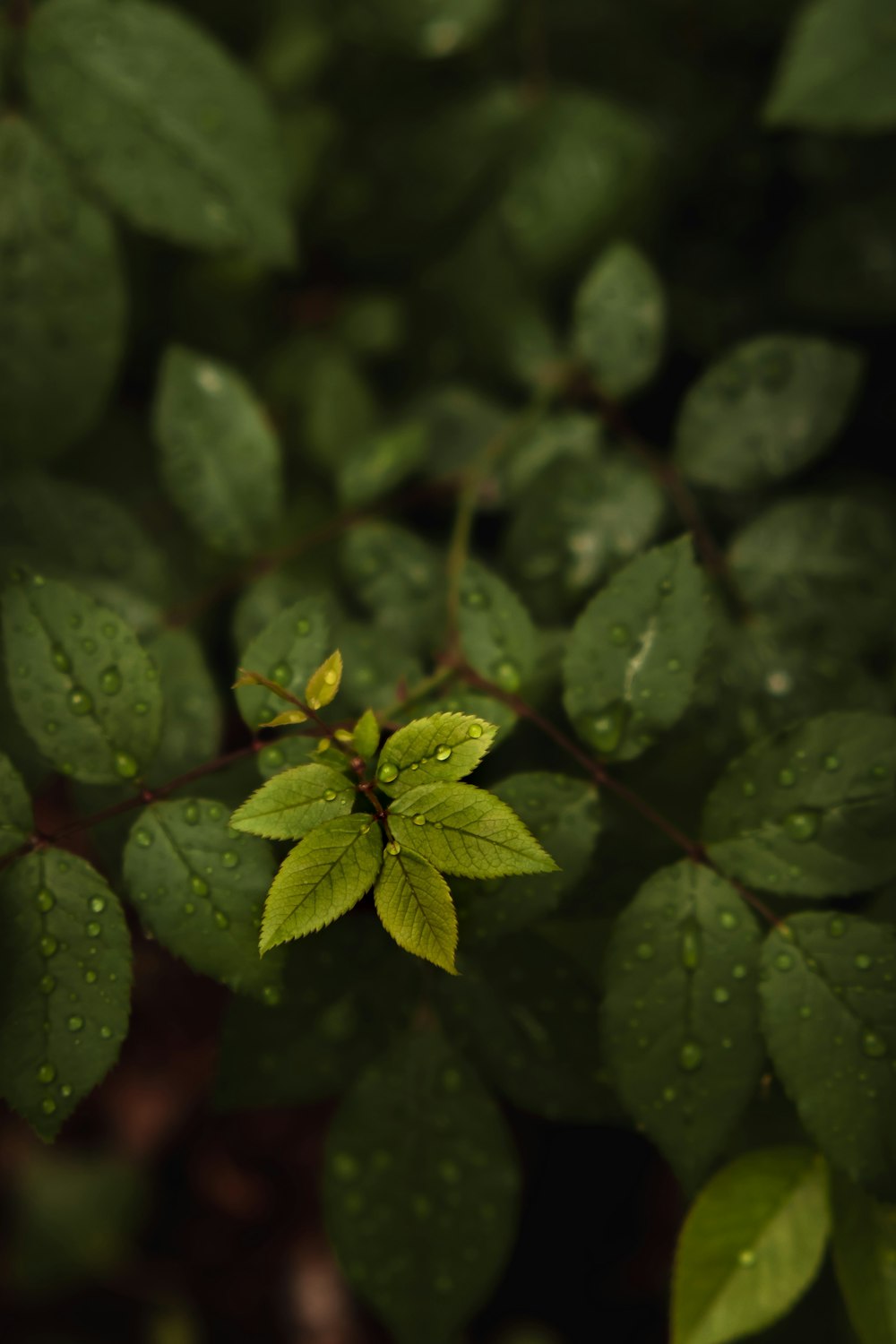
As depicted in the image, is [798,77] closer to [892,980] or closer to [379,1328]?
[892,980]

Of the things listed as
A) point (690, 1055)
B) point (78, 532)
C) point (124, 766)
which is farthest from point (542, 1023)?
point (78, 532)

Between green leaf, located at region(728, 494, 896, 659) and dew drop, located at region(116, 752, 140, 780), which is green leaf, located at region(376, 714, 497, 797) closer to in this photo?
dew drop, located at region(116, 752, 140, 780)

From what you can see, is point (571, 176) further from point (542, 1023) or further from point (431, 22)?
point (542, 1023)

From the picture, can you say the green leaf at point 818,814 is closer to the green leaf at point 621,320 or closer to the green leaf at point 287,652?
the green leaf at point 287,652

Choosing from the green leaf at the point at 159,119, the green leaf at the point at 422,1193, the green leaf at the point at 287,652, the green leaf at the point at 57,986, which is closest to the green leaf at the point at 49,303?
the green leaf at the point at 159,119

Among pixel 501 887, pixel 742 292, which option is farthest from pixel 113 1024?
pixel 742 292

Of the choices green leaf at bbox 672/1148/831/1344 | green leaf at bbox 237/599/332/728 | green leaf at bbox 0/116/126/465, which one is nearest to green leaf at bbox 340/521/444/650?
green leaf at bbox 237/599/332/728
